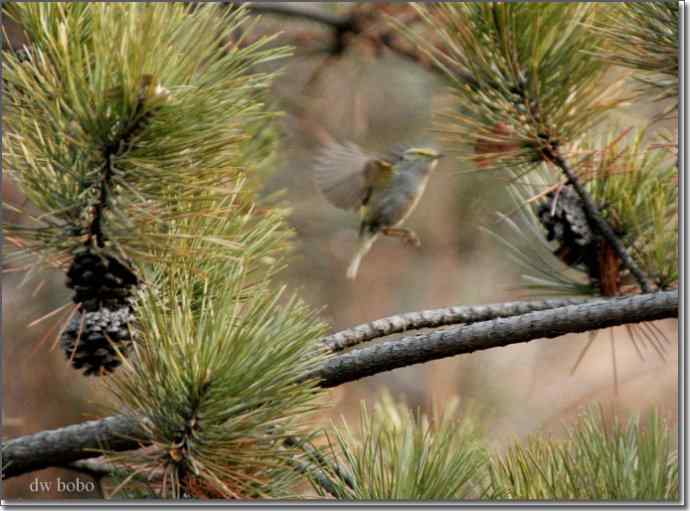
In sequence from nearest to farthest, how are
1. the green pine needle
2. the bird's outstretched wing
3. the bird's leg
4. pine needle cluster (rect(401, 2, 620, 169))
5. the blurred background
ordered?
1. the green pine needle
2. pine needle cluster (rect(401, 2, 620, 169))
3. the bird's outstretched wing
4. the bird's leg
5. the blurred background

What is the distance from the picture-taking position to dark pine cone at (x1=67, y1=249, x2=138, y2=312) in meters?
0.82

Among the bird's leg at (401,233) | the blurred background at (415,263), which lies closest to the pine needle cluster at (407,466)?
the bird's leg at (401,233)

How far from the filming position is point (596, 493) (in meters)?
0.82

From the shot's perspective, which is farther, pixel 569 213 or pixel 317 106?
pixel 317 106

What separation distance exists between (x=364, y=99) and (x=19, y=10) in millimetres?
1821

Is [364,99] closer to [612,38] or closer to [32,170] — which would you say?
[612,38]

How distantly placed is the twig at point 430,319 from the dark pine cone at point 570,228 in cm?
12

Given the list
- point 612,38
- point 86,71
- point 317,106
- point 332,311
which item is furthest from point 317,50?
point 86,71

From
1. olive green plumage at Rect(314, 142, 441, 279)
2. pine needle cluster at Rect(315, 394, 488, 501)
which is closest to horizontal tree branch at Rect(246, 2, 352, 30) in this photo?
olive green plumage at Rect(314, 142, 441, 279)

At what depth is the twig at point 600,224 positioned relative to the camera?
991mm

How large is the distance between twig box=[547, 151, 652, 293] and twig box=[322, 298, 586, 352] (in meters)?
0.09

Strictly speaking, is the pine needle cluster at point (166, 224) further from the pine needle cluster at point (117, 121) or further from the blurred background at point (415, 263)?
the blurred background at point (415, 263)

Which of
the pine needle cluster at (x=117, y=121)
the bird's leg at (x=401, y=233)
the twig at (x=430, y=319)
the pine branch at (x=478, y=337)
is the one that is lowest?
the pine branch at (x=478, y=337)

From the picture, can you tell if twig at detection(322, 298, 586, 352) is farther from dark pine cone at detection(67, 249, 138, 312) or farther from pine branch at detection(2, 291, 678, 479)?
dark pine cone at detection(67, 249, 138, 312)
